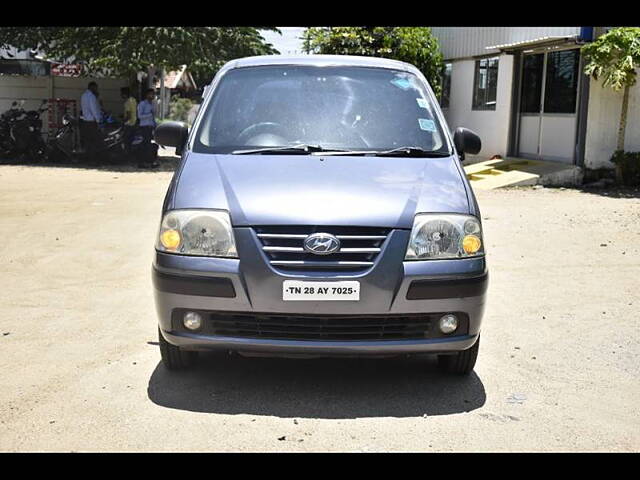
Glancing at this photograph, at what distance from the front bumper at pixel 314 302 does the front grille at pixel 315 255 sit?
37mm

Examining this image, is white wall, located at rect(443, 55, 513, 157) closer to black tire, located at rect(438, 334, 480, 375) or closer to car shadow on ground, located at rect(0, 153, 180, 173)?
car shadow on ground, located at rect(0, 153, 180, 173)

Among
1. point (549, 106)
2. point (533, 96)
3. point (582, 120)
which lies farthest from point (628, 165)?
point (533, 96)

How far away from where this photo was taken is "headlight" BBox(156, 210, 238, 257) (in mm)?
4254

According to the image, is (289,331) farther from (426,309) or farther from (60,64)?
(60,64)


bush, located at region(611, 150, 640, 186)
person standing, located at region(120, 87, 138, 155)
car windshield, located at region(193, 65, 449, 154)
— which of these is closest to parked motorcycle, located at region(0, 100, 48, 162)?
person standing, located at region(120, 87, 138, 155)

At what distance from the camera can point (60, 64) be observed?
2367 centimetres

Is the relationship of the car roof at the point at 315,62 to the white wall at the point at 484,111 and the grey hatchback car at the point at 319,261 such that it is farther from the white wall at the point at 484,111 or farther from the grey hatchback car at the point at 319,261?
the white wall at the point at 484,111

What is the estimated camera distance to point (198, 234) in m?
4.31

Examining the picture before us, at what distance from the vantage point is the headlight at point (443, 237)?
427 cm

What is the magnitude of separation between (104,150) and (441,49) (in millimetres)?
9135

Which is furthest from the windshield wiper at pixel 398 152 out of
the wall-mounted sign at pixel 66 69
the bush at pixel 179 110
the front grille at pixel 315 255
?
the bush at pixel 179 110

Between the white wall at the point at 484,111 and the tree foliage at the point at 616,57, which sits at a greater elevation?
the tree foliage at the point at 616,57

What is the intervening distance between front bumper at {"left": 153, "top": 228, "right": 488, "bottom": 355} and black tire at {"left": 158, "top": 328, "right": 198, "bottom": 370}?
409mm
